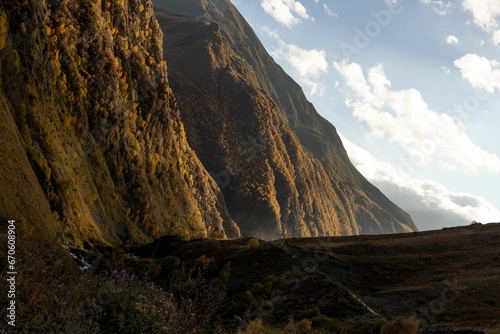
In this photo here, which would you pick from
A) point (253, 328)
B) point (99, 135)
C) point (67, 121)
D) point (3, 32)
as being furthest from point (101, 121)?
point (253, 328)

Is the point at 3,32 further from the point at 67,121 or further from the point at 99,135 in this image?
the point at 99,135

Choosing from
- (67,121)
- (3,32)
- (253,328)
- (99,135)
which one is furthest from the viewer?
(99,135)

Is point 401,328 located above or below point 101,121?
above

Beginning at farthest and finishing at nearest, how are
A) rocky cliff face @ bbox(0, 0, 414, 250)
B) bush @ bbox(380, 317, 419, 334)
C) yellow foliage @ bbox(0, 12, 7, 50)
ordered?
1. rocky cliff face @ bbox(0, 0, 414, 250)
2. yellow foliage @ bbox(0, 12, 7, 50)
3. bush @ bbox(380, 317, 419, 334)

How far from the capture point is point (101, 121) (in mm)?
77688

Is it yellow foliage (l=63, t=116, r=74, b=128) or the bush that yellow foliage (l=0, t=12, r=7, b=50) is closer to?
yellow foliage (l=63, t=116, r=74, b=128)

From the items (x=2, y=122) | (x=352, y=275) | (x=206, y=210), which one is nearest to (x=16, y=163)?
(x=2, y=122)

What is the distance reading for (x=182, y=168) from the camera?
114 metres

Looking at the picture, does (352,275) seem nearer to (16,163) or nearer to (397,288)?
(397,288)

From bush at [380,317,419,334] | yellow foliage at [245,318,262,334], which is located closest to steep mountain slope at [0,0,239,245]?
yellow foliage at [245,318,262,334]

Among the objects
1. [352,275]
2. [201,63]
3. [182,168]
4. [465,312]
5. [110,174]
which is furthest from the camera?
[201,63]

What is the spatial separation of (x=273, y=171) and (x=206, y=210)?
66321 mm

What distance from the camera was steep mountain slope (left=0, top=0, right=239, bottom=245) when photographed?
51156 mm

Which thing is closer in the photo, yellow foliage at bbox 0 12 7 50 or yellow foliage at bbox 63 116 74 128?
yellow foliage at bbox 0 12 7 50
